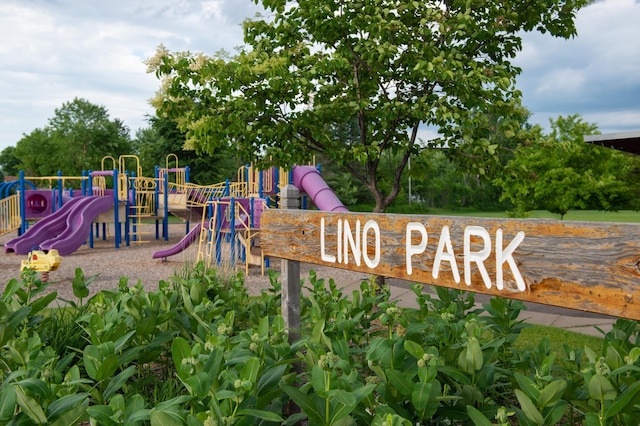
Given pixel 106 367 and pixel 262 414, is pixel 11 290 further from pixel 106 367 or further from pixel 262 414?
pixel 262 414

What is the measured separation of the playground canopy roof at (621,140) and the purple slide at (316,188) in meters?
5.48

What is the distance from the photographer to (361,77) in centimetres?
687

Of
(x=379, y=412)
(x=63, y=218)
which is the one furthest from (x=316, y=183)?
(x=379, y=412)

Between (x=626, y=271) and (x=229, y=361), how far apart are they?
A: 132cm

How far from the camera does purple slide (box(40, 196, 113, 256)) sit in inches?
505

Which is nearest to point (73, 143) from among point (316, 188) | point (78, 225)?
point (78, 225)

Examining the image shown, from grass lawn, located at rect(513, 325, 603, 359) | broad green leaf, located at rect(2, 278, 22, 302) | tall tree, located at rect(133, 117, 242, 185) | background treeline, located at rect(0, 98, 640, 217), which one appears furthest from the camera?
tall tree, located at rect(133, 117, 242, 185)

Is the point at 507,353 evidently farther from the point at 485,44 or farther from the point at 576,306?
the point at 485,44

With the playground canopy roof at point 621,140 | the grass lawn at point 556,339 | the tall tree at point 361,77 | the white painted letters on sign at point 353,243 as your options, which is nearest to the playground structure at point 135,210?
the tall tree at point 361,77

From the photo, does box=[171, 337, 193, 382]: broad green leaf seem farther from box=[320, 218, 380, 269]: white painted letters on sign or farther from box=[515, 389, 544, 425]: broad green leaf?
box=[515, 389, 544, 425]: broad green leaf

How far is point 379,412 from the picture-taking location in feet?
5.73

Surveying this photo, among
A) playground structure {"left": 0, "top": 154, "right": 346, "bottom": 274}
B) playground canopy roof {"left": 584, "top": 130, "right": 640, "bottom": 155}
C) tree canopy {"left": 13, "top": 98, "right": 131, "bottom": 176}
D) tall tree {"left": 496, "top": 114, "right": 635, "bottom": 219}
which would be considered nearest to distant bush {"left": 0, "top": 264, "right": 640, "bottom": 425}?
playground canopy roof {"left": 584, "top": 130, "right": 640, "bottom": 155}

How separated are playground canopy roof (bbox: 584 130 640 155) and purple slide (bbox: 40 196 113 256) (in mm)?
11381

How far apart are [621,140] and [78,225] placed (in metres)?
12.1
